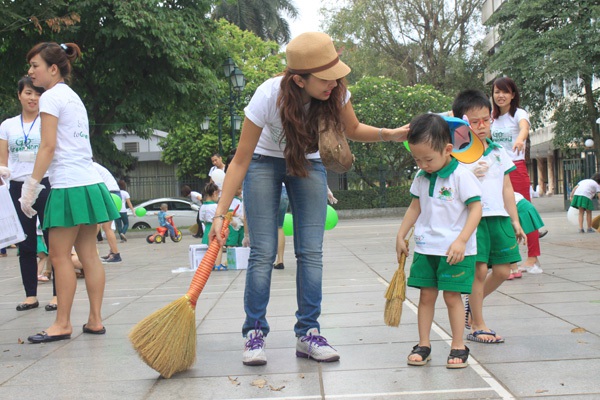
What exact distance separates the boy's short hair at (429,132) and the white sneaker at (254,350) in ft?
4.39

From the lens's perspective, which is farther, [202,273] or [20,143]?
[20,143]

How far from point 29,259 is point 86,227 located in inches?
55.8

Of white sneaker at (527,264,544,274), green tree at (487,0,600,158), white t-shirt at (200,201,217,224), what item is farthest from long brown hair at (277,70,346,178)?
green tree at (487,0,600,158)

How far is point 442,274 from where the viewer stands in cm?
400

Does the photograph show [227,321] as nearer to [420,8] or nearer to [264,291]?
[264,291]

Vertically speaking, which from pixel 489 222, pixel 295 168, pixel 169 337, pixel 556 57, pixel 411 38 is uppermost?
pixel 411 38

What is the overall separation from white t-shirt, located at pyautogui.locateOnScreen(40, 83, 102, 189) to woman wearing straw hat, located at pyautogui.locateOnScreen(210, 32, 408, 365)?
4.59ft

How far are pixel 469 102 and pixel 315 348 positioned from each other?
187 centimetres

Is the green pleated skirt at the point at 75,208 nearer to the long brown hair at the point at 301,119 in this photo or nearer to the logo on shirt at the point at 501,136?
the long brown hair at the point at 301,119

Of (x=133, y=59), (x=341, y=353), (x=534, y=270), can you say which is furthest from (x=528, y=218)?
(x=133, y=59)

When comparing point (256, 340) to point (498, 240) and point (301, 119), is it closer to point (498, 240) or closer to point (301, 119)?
point (301, 119)

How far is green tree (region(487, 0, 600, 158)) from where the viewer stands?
2588 centimetres

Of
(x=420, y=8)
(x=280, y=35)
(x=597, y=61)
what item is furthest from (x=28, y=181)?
(x=280, y=35)

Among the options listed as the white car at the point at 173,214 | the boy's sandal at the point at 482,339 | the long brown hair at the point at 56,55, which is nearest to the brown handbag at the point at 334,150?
the boy's sandal at the point at 482,339
